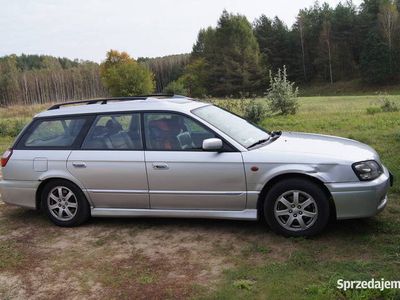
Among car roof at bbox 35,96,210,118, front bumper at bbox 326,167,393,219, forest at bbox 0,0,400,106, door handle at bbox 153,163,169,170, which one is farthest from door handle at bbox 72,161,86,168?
forest at bbox 0,0,400,106

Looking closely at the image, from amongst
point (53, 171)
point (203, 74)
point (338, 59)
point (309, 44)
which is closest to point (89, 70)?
point (203, 74)

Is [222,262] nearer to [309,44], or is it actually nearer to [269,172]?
[269,172]

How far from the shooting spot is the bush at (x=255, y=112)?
15907 millimetres

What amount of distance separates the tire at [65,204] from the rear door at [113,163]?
0.19 m

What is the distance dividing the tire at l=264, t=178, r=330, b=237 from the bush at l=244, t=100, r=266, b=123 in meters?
10.9

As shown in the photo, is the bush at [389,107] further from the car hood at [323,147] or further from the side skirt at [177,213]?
the side skirt at [177,213]

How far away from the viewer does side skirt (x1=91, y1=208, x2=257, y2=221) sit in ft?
17.0

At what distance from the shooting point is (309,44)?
72.4m

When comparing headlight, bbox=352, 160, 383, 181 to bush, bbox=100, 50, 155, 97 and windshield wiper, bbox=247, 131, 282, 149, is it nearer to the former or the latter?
windshield wiper, bbox=247, 131, 282, 149

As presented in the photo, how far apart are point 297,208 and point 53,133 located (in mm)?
3325

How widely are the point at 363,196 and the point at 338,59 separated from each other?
64663 mm

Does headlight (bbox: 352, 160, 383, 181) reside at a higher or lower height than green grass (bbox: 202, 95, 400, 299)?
higher

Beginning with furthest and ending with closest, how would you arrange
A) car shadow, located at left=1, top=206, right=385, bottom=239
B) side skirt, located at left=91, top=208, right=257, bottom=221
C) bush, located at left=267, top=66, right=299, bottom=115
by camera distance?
bush, located at left=267, top=66, right=299, bottom=115
side skirt, located at left=91, top=208, right=257, bottom=221
car shadow, located at left=1, top=206, right=385, bottom=239

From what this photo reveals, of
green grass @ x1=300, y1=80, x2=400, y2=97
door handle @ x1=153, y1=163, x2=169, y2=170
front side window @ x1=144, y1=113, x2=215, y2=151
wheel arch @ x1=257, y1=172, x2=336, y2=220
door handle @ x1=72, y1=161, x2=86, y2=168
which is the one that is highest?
green grass @ x1=300, y1=80, x2=400, y2=97
